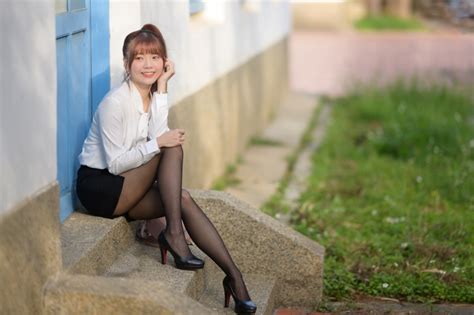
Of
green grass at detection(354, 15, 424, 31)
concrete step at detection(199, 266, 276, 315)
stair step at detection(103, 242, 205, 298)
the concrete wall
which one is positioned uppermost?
stair step at detection(103, 242, 205, 298)

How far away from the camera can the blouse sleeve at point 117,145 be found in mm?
4590

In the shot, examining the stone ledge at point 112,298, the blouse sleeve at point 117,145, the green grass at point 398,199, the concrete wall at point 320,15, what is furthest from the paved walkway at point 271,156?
the concrete wall at point 320,15

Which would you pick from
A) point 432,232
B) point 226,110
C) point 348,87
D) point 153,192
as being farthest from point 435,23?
point 153,192

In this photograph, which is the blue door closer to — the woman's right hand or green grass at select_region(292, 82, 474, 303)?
the woman's right hand

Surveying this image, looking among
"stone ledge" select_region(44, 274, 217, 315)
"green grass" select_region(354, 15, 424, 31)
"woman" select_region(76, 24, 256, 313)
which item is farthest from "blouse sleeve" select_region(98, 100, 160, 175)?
"green grass" select_region(354, 15, 424, 31)

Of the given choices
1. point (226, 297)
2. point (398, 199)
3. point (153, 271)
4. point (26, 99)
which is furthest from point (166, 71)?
point (398, 199)

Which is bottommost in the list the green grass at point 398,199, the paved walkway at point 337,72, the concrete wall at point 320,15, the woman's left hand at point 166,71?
the concrete wall at point 320,15

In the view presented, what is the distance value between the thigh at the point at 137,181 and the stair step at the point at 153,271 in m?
0.27

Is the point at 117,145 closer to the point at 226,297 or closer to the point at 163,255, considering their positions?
the point at 163,255

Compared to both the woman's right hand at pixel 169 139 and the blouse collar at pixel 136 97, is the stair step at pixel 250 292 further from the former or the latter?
the blouse collar at pixel 136 97

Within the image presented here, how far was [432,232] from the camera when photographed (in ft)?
21.4

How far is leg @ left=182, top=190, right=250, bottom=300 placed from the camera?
4562mm

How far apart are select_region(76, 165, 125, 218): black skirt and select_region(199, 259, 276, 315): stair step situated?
2.12 ft

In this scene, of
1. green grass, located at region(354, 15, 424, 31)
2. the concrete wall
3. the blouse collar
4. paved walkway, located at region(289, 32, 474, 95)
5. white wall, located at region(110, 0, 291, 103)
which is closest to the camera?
the blouse collar
